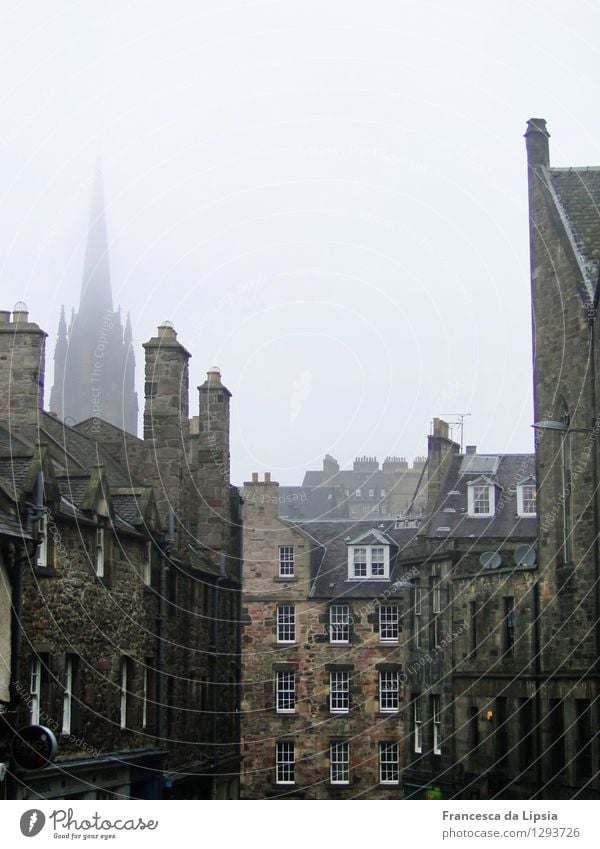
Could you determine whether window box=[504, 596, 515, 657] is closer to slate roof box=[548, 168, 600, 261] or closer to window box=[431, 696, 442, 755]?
window box=[431, 696, 442, 755]

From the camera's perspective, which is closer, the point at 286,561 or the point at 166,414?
the point at 166,414

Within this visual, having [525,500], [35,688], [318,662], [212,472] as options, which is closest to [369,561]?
[318,662]

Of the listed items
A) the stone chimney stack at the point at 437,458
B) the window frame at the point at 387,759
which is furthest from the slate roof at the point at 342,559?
the window frame at the point at 387,759

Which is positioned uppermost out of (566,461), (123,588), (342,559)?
(342,559)

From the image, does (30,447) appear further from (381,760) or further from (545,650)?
(381,760)

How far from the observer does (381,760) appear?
150 ft

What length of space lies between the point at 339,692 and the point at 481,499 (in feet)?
28.3

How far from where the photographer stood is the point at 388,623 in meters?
47.1

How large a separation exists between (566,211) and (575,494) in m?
5.23

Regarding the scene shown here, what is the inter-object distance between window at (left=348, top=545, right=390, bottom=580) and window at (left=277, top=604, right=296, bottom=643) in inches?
96.5

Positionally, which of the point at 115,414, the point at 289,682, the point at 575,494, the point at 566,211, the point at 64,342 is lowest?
the point at 289,682

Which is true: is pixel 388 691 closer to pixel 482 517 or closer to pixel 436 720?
pixel 482 517
